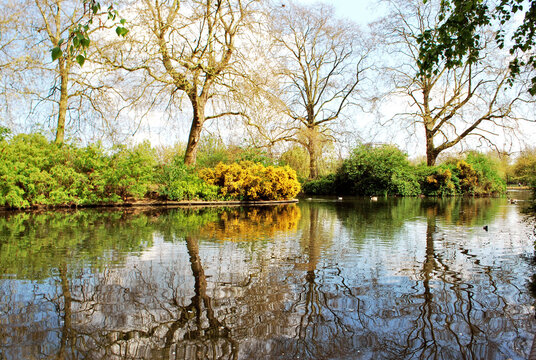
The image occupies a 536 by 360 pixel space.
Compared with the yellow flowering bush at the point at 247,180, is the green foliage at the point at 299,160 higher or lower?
higher

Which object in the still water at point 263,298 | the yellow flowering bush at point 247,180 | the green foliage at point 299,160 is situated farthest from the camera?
the green foliage at point 299,160

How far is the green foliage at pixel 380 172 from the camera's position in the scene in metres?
28.9

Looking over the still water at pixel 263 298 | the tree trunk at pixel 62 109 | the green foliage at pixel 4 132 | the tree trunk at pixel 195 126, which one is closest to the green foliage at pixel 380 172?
the tree trunk at pixel 195 126

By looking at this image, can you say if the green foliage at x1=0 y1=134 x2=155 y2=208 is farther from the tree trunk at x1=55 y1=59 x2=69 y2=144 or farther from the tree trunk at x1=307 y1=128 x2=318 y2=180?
the tree trunk at x1=307 y1=128 x2=318 y2=180

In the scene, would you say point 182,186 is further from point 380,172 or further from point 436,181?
point 436,181

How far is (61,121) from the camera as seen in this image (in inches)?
717

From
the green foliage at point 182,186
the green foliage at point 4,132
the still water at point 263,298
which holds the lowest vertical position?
the still water at point 263,298

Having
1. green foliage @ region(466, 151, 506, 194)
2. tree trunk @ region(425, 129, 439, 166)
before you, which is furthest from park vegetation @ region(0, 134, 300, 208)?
green foliage @ region(466, 151, 506, 194)

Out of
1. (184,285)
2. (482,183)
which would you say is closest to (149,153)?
(184,285)

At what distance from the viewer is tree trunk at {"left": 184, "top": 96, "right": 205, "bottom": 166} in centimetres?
1986

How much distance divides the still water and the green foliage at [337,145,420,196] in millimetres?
21133

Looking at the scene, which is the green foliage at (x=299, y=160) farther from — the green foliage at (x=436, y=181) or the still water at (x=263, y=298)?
the still water at (x=263, y=298)

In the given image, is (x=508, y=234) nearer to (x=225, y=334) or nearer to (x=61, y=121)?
(x=225, y=334)

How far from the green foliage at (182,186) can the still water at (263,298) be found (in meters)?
9.50
